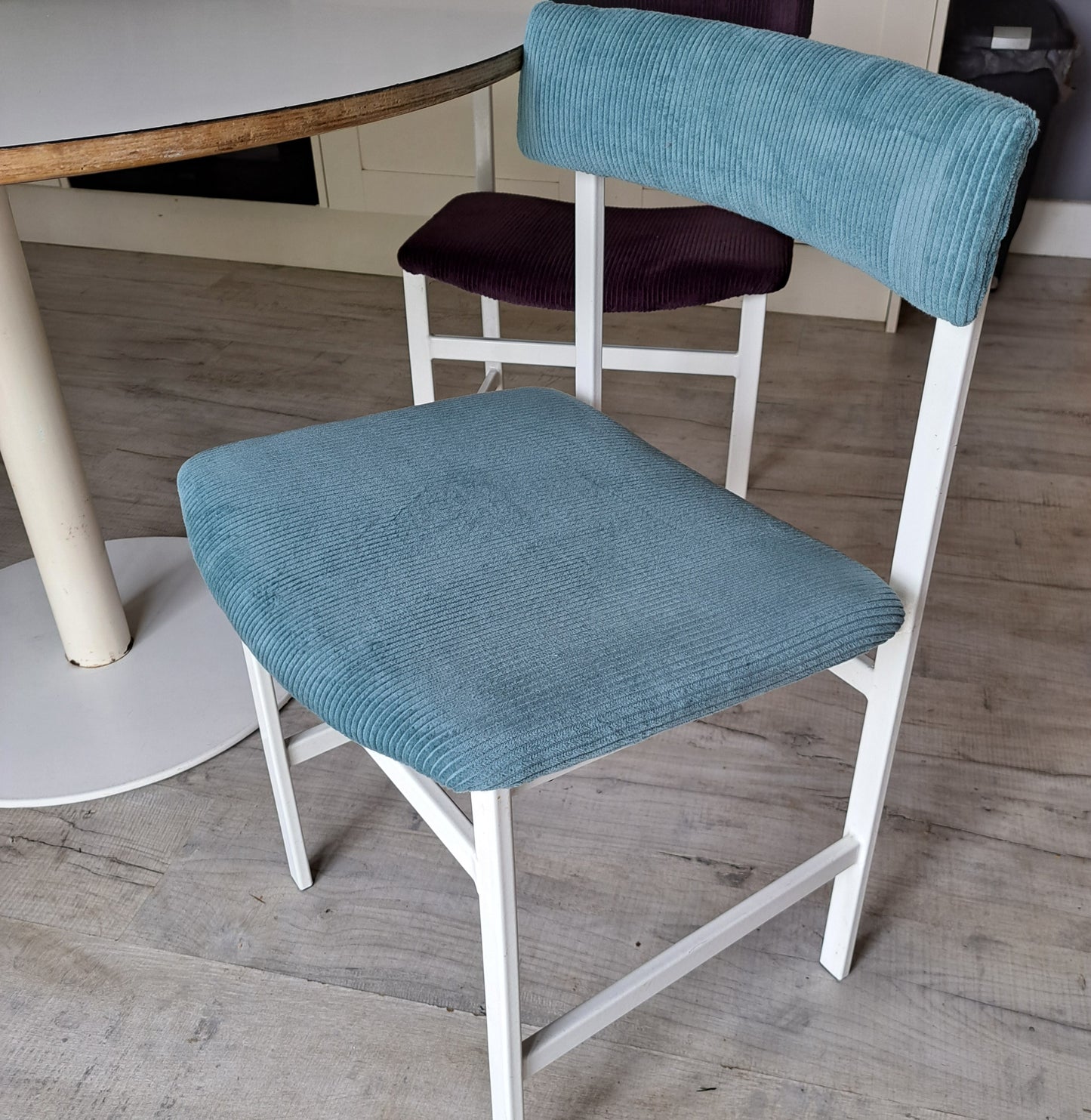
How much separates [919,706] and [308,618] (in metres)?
0.90

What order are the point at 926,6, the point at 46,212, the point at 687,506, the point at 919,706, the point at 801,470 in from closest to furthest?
1. the point at 687,506
2. the point at 919,706
3. the point at 801,470
4. the point at 926,6
5. the point at 46,212

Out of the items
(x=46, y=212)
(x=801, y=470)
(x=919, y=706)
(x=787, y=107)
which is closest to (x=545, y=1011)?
(x=919, y=706)

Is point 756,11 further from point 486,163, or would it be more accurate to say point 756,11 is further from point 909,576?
point 909,576

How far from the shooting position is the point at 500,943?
0.75 meters

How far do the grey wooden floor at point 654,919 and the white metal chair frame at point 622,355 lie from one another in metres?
0.22

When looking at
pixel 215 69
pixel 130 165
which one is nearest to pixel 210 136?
pixel 130 165

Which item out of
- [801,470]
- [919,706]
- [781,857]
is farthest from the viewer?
[801,470]

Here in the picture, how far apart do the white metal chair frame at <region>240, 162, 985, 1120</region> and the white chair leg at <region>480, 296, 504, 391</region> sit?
71cm

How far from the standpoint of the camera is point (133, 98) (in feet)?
2.91

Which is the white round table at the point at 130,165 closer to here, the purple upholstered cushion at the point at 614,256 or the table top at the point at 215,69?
the table top at the point at 215,69

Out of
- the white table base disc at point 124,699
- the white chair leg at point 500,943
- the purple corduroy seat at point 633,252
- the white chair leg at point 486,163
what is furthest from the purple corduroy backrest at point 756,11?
the white chair leg at point 500,943

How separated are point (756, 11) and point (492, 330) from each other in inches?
23.8

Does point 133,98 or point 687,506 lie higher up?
point 133,98

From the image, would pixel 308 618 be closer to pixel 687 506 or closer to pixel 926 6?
pixel 687 506
